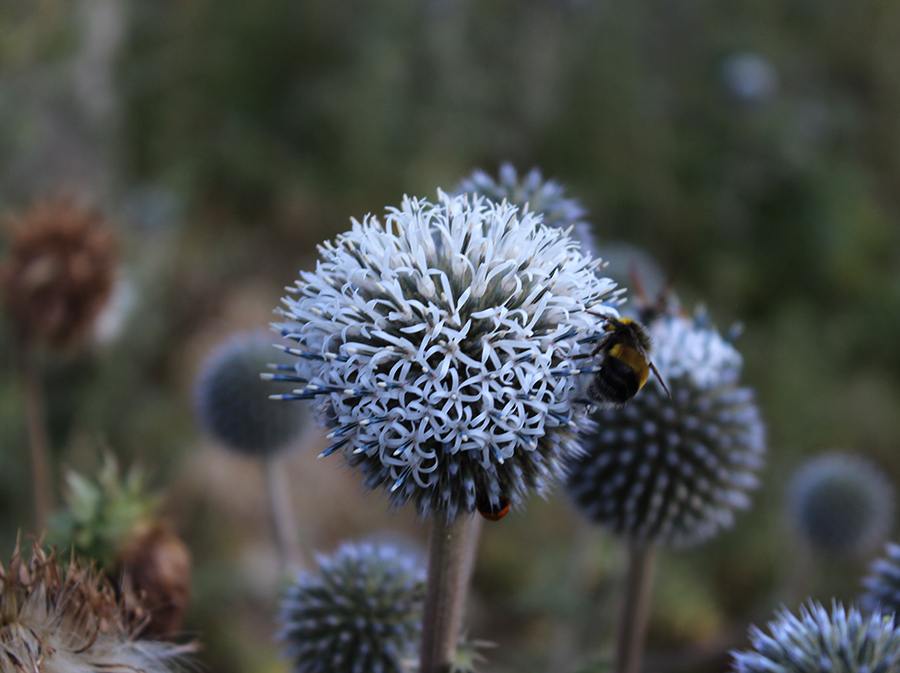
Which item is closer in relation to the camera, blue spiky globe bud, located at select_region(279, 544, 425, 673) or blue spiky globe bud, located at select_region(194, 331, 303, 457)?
blue spiky globe bud, located at select_region(279, 544, 425, 673)

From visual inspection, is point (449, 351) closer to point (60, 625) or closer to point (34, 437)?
point (60, 625)

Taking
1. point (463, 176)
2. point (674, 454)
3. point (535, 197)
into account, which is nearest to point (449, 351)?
point (535, 197)

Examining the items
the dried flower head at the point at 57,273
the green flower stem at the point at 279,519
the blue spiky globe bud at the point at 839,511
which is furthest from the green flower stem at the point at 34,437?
the blue spiky globe bud at the point at 839,511

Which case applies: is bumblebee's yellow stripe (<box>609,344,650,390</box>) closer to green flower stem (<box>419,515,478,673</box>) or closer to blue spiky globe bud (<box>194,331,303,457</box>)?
green flower stem (<box>419,515,478,673</box>)

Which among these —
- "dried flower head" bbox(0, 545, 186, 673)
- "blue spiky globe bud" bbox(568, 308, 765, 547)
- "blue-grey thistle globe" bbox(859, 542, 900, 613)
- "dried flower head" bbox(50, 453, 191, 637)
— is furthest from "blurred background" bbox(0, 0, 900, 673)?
"dried flower head" bbox(0, 545, 186, 673)

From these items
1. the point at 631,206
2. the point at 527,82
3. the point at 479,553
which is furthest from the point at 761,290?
the point at 479,553

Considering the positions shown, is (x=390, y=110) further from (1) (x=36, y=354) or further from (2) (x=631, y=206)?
(1) (x=36, y=354)

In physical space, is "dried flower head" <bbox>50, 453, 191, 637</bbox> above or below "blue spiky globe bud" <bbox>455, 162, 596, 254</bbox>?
below
